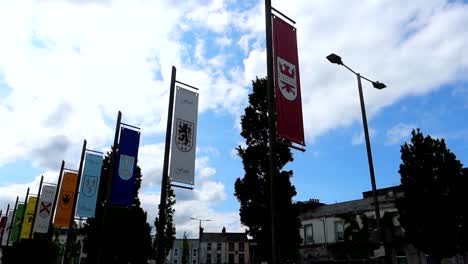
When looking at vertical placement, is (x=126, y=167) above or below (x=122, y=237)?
above

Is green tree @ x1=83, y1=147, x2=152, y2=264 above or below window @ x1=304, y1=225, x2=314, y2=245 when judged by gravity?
below

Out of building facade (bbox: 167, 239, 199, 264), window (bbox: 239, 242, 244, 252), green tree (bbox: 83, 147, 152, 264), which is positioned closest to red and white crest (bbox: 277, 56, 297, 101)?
green tree (bbox: 83, 147, 152, 264)

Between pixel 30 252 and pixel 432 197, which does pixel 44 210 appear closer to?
pixel 30 252

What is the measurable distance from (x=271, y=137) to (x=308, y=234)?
3411 cm

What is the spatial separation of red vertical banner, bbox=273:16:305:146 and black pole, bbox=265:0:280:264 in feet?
0.39

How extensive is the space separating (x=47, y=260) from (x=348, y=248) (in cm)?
2465

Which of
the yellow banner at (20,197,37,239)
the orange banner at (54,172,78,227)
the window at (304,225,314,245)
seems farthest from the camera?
the window at (304,225,314,245)

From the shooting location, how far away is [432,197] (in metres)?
24.4

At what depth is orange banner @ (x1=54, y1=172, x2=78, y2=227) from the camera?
25.5m

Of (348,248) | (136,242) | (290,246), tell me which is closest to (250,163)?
(290,246)

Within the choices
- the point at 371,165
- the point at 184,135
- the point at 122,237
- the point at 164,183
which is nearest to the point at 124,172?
the point at 184,135

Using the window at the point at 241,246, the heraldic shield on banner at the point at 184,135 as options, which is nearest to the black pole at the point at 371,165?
the heraldic shield on banner at the point at 184,135

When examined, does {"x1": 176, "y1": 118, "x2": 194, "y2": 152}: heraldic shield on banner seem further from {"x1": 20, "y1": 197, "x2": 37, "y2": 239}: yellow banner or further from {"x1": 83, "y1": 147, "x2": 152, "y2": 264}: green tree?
{"x1": 20, "y1": 197, "x2": 37, "y2": 239}: yellow banner

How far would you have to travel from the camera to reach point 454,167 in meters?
25.2
